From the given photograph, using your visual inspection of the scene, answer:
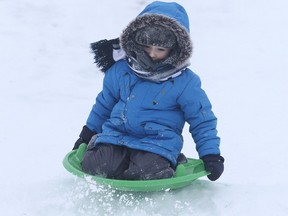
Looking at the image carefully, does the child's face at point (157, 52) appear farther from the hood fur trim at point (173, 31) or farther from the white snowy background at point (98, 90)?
the white snowy background at point (98, 90)

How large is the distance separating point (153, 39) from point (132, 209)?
2.54 ft

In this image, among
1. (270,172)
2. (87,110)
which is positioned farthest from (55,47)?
(270,172)

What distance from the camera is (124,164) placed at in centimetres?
273

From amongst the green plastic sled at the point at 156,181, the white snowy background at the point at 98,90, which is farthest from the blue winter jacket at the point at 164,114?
the white snowy background at the point at 98,90

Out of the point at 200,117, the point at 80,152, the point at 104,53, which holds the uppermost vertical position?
the point at 104,53

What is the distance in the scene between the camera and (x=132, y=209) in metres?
2.61

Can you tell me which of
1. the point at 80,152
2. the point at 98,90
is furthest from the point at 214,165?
the point at 98,90

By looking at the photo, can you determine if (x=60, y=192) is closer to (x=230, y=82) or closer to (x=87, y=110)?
(x=87, y=110)

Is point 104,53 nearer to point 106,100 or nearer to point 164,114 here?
point 106,100

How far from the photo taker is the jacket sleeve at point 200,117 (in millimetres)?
2709

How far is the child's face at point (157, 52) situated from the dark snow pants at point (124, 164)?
45cm

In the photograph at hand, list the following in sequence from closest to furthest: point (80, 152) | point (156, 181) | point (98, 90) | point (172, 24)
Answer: point (156, 181), point (172, 24), point (80, 152), point (98, 90)

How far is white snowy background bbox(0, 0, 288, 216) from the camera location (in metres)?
2.68

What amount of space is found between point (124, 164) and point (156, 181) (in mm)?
248
